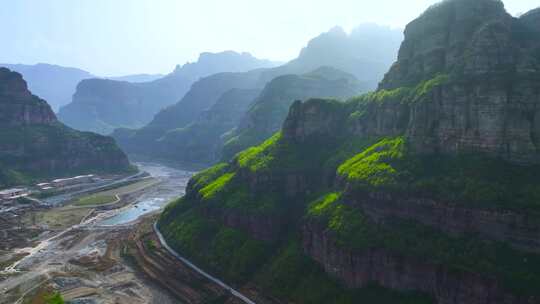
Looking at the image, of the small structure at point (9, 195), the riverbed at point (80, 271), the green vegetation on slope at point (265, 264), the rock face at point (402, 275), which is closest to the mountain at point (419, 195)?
the rock face at point (402, 275)

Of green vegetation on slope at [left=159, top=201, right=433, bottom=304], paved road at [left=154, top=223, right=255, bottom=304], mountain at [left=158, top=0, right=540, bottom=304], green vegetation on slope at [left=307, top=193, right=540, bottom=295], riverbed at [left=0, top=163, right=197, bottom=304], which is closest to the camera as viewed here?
green vegetation on slope at [left=307, top=193, right=540, bottom=295]

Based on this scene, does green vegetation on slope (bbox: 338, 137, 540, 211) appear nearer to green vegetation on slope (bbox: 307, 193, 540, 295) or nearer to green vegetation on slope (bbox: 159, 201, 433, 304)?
green vegetation on slope (bbox: 307, 193, 540, 295)

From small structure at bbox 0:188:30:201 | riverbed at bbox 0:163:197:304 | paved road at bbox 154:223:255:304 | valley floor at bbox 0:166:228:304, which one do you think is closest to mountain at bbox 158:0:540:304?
paved road at bbox 154:223:255:304

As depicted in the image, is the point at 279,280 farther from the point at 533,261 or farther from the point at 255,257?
the point at 533,261

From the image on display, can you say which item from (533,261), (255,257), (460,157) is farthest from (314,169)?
(533,261)

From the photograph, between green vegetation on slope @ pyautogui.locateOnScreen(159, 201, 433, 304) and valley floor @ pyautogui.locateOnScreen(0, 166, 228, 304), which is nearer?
green vegetation on slope @ pyautogui.locateOnScreen(159, 201, 433, 304)

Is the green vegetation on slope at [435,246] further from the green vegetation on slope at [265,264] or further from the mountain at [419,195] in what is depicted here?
the green vegetation on slope at [265,264]

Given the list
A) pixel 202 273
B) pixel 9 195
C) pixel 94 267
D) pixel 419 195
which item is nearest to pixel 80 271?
pixel 94 267

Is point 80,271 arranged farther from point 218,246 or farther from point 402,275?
point 402,275

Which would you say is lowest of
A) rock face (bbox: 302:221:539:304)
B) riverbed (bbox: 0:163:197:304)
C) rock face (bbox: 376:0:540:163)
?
riverbed (bbox: 0:163:197:304)

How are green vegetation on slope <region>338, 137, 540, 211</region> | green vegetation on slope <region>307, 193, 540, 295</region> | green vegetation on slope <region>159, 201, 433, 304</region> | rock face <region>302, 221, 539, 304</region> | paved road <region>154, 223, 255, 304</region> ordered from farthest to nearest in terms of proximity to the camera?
paved road <region>154, 223, 255, 304</region> < green vegetation on slope <region>159, 201, 433, 304</region> < green vegetation on slope <region>338, 137, 540, 211</region> < rock face <region>302, 221, 539, 304</region> < green vegetation on slope <region>307, 193, 540, 295</region>
